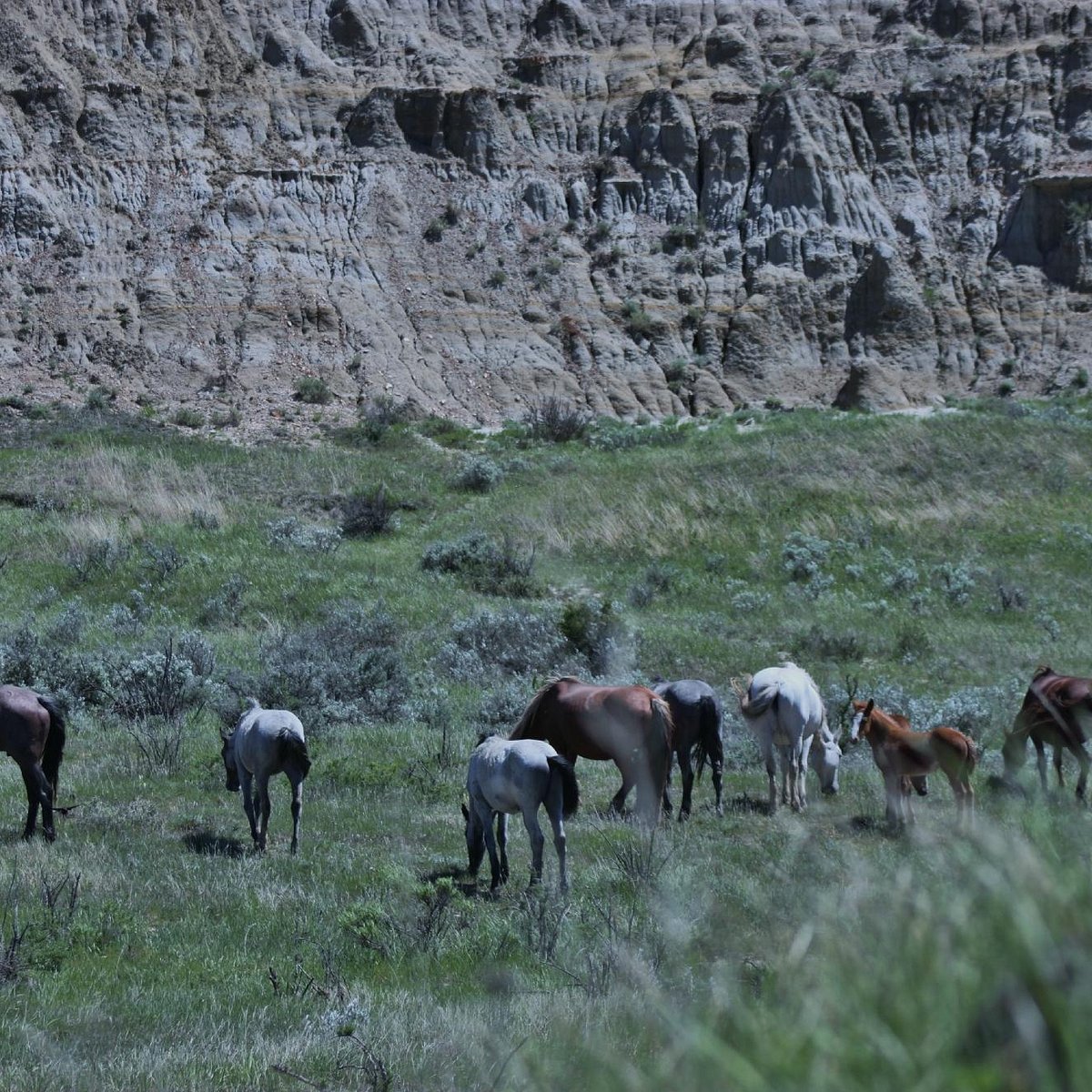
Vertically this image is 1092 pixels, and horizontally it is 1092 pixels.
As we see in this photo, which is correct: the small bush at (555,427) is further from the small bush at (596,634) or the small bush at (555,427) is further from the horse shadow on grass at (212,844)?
the horse shadow on grass at (212,844)

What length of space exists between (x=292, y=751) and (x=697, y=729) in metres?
3.86

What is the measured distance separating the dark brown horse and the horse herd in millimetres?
11

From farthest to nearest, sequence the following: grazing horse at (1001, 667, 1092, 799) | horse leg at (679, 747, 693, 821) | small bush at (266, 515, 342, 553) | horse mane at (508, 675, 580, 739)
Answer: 1. small bush at (266, 515, 342, 553)
2. horse leg at (679, 747, 693, 821)
3. horse mane at (508, 675, 580, 739)
4. grazing horse at (1001, 667, 1092, 799)

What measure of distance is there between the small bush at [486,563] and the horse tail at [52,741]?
1220 cm

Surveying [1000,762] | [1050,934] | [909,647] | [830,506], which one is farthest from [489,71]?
[1050,934]

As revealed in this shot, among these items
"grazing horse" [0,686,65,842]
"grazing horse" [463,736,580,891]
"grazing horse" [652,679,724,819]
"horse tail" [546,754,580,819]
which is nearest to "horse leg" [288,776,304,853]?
"grazing horse" [463,736,580,891]

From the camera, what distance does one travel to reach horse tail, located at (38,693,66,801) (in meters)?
9.35

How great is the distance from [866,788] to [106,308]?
40.1 metres

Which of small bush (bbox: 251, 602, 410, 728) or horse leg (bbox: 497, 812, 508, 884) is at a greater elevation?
horse leg (bbox: 497, 812, 508, 884)

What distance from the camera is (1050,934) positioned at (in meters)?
1.65

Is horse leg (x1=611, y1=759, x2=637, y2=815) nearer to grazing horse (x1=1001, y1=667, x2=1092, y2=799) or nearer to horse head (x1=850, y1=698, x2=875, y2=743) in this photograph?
horse head (x1=850, y1=698, x2=875, y2=743)

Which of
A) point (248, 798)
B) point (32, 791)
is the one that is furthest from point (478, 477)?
point (32, 791)

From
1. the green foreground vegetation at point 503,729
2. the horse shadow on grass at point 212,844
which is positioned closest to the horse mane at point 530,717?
the green foreground vegetation at point 503,729

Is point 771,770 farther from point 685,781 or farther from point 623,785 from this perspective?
point 623,785
